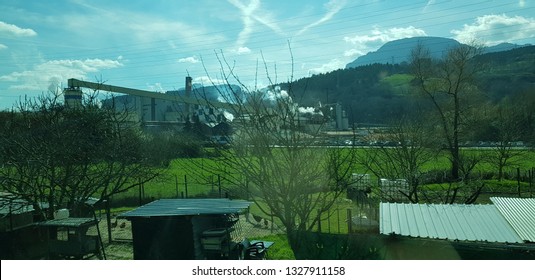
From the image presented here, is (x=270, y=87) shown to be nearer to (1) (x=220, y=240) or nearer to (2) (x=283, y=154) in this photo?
(2) (x=283, y=154)

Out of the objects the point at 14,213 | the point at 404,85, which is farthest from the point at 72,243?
the point at 404,85

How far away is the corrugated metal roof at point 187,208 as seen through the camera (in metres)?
4.88

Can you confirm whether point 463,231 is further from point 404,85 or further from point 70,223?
point 404,85

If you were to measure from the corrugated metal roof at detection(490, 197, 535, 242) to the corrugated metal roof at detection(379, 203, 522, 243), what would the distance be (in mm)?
58

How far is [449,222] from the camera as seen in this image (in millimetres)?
4566

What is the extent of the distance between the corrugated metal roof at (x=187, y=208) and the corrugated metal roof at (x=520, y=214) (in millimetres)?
2955

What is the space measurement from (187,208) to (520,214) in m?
3.84

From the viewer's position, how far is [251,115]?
499 centimetres

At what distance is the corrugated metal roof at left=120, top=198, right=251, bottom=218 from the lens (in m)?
4.88

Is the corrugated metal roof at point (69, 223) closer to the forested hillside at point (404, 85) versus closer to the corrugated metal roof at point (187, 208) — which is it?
the corrugated metal roof at point (187, 208)

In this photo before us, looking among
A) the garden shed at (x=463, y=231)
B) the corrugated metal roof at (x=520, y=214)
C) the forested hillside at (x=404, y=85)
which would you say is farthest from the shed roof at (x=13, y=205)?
the corrugated metal roof at (x=520, y=214)

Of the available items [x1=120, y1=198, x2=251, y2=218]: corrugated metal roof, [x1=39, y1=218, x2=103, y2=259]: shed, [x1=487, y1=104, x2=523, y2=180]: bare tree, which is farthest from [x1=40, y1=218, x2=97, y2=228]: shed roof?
[x1=487, y1=104, x2=523, y2=180]: bare tree

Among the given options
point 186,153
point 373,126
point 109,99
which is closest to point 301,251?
point 373,126

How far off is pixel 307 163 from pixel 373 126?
5371 mm
